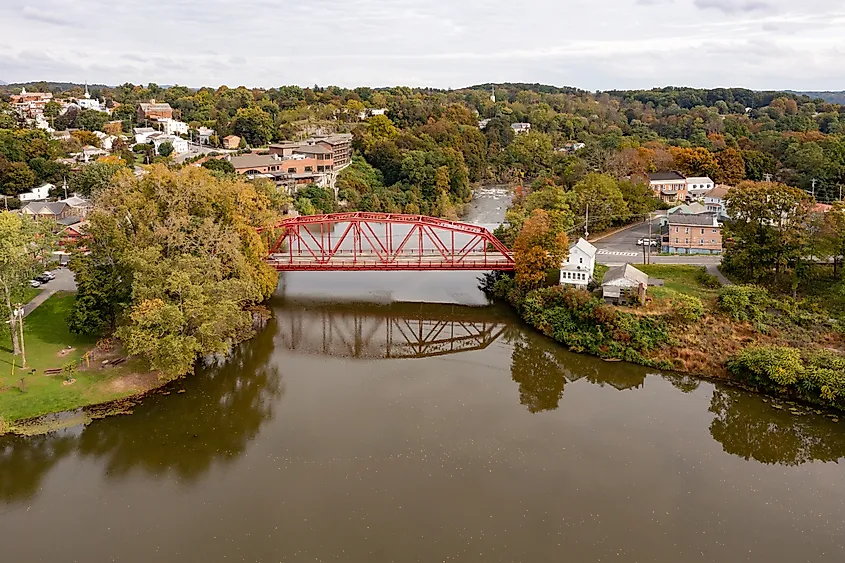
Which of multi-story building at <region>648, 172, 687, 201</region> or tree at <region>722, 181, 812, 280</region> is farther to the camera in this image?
multi-story building at <region>648, 172, 687, 201</region>

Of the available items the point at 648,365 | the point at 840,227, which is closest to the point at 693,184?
the point at 840,227

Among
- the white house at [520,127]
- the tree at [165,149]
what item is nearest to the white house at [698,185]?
the white house at [520,127]

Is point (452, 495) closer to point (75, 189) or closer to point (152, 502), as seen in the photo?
point (152, 502)

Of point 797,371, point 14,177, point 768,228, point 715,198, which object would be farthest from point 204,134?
point 797,371

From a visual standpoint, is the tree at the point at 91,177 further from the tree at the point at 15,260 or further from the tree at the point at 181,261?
the tree at the point at 15,260

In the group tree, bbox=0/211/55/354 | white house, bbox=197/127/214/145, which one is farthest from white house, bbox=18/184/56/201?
tree, bbox=0/211/55/354

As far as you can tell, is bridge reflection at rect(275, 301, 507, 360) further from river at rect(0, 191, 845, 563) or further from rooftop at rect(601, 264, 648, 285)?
rooftop at rect(601, 264, 648, 285)
